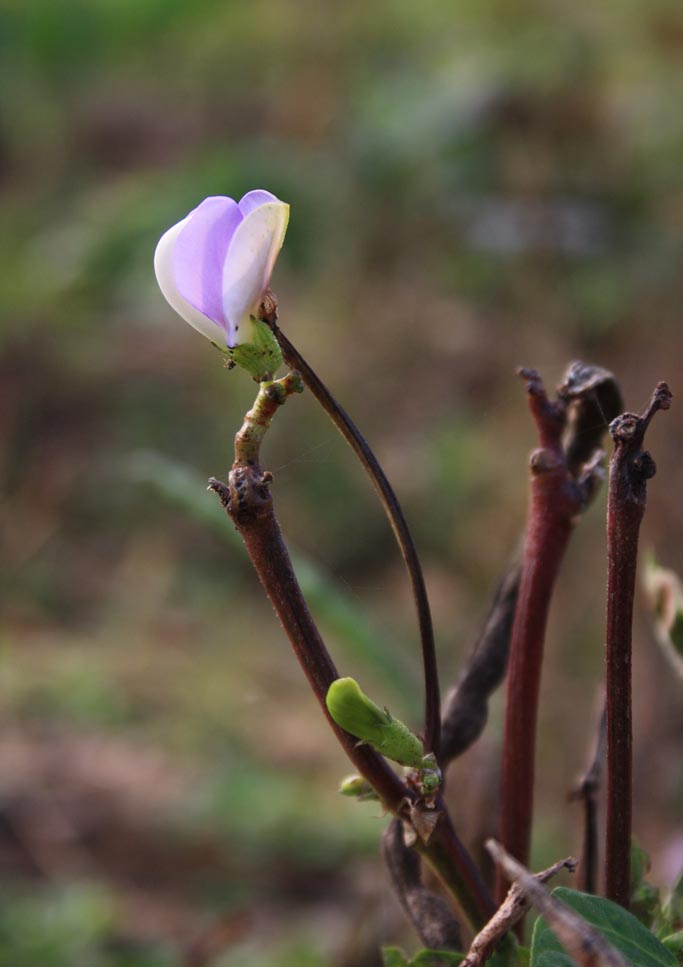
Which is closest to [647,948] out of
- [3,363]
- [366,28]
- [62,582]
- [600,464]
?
[600,464]

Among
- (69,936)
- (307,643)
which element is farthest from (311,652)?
(69,936)

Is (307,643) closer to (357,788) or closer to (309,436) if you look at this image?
(357,788)

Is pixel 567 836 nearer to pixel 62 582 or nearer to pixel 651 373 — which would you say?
pixel 651 373

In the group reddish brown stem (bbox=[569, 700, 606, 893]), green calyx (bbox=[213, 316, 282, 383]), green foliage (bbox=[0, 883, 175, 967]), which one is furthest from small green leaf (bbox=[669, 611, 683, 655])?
green foliage (bbox=[0, 883, 175, 967])

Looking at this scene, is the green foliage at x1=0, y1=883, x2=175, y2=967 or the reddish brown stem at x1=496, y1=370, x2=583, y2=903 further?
the green foliage at x1=0, y1=883, x2=175, y2=967

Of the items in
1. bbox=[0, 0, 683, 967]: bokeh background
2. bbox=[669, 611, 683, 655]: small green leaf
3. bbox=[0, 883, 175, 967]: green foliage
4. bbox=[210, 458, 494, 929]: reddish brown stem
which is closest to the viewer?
bbox=[210, 458, 494, 929]: reddish brown stem

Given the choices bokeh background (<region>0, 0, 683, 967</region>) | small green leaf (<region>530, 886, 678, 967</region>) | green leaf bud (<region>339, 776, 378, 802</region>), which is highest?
bokeh background (<region>0, 0, 683, 967</region>)

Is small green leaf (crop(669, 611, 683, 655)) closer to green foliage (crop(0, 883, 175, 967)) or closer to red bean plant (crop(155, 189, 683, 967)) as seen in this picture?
red bean plant (crop(155, 189, 683, 967))
